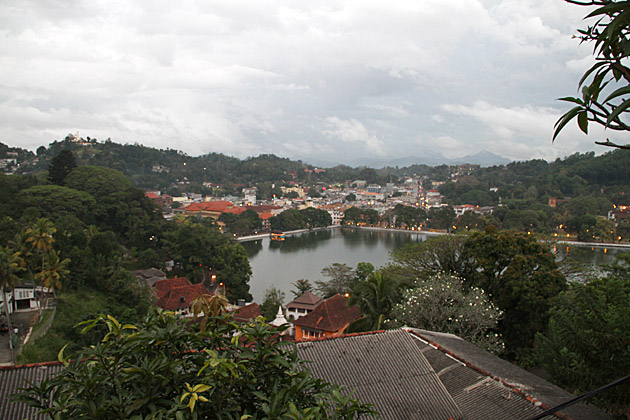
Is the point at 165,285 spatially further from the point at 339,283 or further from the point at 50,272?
the point at 339,283

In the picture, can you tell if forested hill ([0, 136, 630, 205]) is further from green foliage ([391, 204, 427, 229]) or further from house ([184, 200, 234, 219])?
house ([184, 200, 234, 219])

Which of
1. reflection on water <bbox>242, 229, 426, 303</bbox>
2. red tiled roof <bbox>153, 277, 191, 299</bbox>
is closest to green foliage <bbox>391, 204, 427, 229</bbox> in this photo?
reflection on water <bbox>242, 229, 426, 303</bbox>

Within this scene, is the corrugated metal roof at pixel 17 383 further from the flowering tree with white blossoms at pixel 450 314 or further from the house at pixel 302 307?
the house at pixel 302 307

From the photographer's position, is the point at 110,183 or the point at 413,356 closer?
the point at 413,356

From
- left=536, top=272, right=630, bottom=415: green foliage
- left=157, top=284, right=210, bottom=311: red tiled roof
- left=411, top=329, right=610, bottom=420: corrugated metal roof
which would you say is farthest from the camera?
left=157, top=284, right=210, bottom=311: red tiled roof

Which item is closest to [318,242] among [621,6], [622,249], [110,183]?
[110,183]

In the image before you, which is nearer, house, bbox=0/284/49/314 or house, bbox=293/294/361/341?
house, bbox=0/284/49/314

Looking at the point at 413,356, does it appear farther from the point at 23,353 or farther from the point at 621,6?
the point at 23,353
